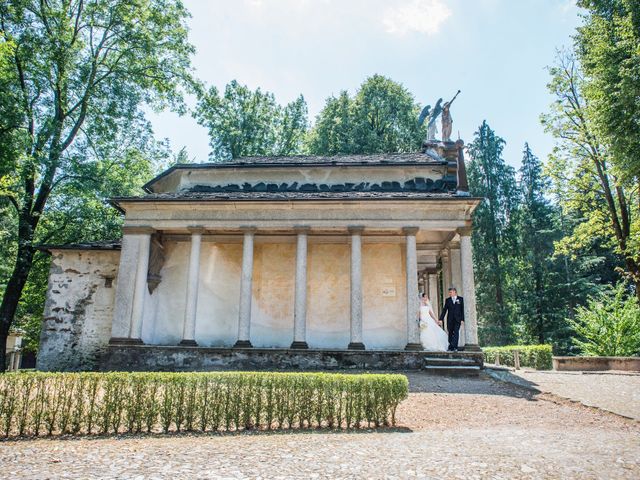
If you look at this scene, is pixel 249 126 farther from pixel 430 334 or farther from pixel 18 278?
pixel 430 334

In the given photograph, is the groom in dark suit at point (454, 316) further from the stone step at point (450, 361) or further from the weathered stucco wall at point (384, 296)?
the weathered stucco wall at point (384, 296)

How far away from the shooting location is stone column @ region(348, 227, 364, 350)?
47.5ft

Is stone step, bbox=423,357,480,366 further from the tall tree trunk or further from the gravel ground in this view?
the tall tree trunk

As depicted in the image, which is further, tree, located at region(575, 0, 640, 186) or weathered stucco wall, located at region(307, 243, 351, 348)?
weathered stucco wall, located at region(307, 243, 351, 348)

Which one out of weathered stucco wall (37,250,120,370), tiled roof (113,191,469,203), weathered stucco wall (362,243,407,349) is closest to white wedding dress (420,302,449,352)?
weathered stucco wall (362,243,407,349)

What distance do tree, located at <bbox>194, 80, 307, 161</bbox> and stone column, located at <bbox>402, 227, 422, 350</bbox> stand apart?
23926 millimetres

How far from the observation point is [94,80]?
20.3m

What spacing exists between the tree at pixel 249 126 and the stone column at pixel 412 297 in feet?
78.5

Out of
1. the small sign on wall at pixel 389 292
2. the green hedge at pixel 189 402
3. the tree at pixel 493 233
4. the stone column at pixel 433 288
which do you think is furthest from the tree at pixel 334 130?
the green hedge at pixel 189 402

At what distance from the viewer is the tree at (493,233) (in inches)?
1480

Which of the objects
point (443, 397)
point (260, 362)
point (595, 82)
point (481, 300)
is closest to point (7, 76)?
point (260, 362)

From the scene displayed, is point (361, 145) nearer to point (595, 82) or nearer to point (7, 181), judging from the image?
point (595, 82)

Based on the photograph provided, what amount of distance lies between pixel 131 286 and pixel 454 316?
428 inches

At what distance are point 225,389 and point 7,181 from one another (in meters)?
12.4
